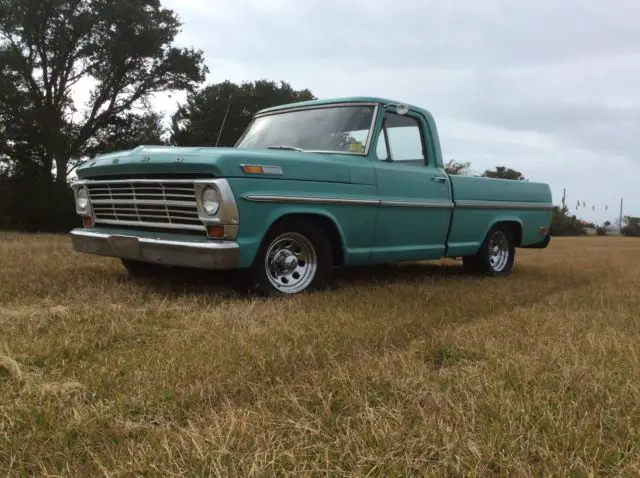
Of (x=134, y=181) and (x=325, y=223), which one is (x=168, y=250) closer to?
(x=134, y=181)

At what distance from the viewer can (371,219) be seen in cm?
557

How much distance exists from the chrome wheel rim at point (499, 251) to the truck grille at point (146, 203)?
4453mm

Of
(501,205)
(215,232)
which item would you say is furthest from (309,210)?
(501,205)

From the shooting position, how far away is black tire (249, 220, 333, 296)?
4832mm

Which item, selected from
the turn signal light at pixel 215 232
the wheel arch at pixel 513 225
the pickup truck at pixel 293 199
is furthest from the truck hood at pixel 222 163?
the wheel arch at pixel 513 225

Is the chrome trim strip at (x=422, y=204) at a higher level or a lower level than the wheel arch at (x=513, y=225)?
higher

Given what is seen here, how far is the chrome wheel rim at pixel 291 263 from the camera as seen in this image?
4.99m

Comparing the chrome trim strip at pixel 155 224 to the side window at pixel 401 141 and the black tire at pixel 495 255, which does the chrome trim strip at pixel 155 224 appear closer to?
the side window at pixel 401 141

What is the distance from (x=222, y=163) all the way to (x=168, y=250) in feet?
2.71

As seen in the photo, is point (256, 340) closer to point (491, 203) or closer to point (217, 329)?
point (217, 329)

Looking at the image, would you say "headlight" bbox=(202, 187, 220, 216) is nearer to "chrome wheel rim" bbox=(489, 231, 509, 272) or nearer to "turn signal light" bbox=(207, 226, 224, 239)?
"turn signal light" bbox=(207, 226, 224, 239)

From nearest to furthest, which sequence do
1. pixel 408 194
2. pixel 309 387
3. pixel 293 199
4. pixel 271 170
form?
pixel 309 387 → pixel 271 170 → pixel 293 199 → pixel 408 194

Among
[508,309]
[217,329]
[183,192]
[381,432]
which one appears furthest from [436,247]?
[381,432]

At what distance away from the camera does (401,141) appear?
20.2 ft
